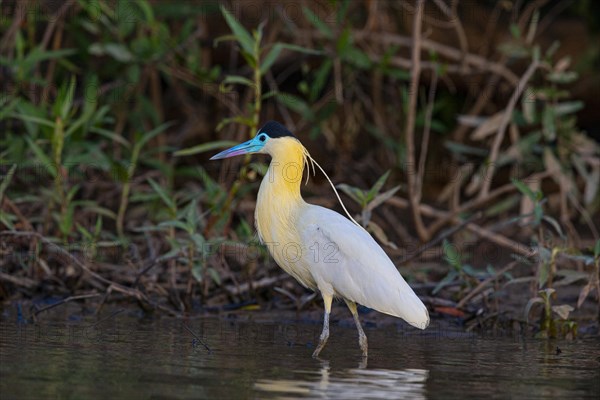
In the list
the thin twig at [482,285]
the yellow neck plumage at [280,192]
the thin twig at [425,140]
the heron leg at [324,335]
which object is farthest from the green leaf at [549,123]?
the heron leg at [324,335]

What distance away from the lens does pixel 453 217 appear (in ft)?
27.9

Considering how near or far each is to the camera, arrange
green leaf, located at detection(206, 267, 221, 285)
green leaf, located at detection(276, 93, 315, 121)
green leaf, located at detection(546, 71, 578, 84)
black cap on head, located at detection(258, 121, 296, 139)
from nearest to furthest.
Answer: black cap on head, located at detection(258, 121, 296, 139) → green leaf, located at detection(206, 267, 221, 285) → green leaf, located at detection(546, 71, 578, 84) → green leaf, located at detection(276, 93, 315, 121)

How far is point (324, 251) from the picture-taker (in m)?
5.84

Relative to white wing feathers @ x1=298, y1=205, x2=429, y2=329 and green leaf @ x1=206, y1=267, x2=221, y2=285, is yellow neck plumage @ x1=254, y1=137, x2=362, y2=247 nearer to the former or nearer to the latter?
white wing feathers @ x1=298, y1=205, x2=429, y2=329

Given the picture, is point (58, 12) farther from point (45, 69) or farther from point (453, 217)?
point (453, 217)

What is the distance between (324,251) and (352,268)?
18 centimetres

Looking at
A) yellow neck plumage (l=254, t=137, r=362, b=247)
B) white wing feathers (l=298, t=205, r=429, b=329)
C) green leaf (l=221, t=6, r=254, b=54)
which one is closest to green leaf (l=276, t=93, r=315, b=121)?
green leaf (l=221, t=6, r=254, b=54)

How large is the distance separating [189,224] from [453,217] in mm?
2678

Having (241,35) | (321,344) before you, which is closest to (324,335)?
(321,344)

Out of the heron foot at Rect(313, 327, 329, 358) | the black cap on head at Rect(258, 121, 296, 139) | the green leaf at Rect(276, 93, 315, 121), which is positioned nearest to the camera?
the heron foot at Rect(313, 327, 329, 358)

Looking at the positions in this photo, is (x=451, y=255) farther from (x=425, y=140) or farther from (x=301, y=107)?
(x=301, y=107)

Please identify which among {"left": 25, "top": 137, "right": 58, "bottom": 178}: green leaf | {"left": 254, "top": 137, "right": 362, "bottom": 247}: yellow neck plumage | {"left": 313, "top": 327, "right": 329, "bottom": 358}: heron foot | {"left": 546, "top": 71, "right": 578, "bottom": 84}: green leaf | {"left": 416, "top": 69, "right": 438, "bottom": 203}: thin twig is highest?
{"left": 546, "top": 71, "right": 578, "bottom": 84}: green leaf

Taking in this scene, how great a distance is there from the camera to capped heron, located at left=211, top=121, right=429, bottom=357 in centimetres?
577

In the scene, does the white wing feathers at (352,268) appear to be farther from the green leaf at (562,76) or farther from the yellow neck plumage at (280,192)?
the green leaf at (562,76)
